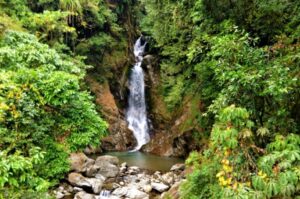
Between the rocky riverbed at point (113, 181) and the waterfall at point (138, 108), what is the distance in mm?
5529

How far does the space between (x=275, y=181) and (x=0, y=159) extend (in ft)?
10.7

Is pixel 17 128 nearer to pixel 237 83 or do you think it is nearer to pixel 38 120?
pixel 38 120

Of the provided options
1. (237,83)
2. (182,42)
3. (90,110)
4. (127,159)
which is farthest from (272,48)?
(127,159)

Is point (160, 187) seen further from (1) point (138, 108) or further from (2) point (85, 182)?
(1) point (138, 108)

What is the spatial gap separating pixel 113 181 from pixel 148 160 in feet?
11.5

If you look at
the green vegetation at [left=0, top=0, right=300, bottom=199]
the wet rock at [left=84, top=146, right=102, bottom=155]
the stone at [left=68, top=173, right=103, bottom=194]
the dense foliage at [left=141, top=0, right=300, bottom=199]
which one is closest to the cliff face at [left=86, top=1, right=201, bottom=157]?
the wet rock at [left=84, top=146, right=102, bottom=155]

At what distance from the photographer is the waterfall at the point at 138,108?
1789 cm

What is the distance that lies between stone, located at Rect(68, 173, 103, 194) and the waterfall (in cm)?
722

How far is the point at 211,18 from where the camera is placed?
23.6 feet

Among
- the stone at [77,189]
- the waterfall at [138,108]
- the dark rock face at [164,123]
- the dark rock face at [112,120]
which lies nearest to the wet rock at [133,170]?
the stone at [77,189]

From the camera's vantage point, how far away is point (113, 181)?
10602mm

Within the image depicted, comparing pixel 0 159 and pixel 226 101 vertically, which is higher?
pixel 226 101

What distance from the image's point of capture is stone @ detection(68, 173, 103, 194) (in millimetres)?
9546

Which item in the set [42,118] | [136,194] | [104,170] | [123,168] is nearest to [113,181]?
[104,170]
